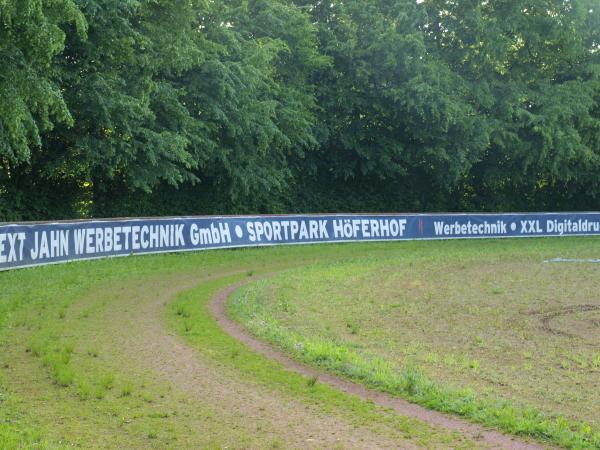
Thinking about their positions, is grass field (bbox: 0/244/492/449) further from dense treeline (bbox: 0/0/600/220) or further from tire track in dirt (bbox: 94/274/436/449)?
dense treeline (bbox: 0/0/600/220)

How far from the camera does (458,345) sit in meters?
13.8

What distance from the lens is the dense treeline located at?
1148 inches

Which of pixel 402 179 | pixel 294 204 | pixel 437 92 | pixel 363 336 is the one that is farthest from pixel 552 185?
pixel 363 336

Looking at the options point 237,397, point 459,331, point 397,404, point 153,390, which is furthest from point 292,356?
point 459,331

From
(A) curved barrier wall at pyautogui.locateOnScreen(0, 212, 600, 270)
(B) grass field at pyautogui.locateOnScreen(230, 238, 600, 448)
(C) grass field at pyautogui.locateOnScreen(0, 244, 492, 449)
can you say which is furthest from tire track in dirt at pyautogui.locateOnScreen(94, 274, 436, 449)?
(A) curved barrier wall at pyautogui.locateOnScreen(0, 212, 600, 270)

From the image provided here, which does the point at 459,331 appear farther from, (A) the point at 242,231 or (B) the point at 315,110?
(B) the point at 315,110

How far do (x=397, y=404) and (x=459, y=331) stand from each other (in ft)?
A: 17.6

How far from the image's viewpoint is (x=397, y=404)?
10086 millimetres

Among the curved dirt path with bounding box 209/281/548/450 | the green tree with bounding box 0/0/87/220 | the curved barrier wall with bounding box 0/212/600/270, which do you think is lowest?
the curved dirt path with bounding box 209/281/548/450

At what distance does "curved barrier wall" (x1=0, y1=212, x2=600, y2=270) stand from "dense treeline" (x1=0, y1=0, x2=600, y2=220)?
9.42ft

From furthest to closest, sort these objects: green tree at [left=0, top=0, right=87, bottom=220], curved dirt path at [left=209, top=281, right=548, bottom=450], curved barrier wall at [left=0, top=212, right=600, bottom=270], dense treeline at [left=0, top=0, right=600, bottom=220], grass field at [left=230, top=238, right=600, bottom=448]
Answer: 1. dense treeline at [left=0, top=0, right=600, bottom=220]
2. curved barrier wall at [left=0, top=212, right=600, bottom=270]
3. green tree at [left=0, top=0, right=87, bottom=220]
4. grass field at [left=230, top=238, right=600, bottom=448]
5. curved dirt path at [left=209, top=281, right=548, bottom=450]

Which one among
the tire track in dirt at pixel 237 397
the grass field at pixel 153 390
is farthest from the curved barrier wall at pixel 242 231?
the tire track in dirt at pixel 237 397

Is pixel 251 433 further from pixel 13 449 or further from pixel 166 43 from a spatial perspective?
pixel 166 43

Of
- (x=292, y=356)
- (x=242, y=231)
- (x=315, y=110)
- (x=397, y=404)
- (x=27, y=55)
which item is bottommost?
(x=397, y=404)
